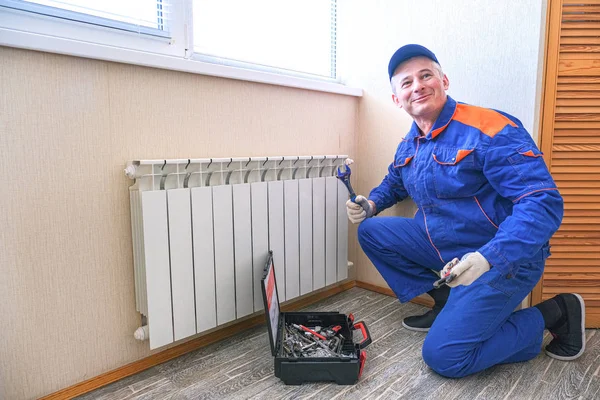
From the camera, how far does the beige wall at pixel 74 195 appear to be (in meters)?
1.13

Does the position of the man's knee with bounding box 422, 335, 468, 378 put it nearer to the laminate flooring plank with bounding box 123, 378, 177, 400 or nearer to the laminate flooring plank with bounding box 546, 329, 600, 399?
the laminate flooring plank with bounding box 546, 329, 600, 399

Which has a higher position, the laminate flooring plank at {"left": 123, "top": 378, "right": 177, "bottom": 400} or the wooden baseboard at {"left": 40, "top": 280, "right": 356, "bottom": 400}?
the wooden baseboard at {"left": 40, "top": 280, "right": 356, "bottom": 400}

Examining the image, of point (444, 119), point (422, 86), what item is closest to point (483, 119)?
point (444, 119)

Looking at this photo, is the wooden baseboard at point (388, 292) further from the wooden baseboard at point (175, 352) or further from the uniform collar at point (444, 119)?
the uniform collar at point (444, 119)

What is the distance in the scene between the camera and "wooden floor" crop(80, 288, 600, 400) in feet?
4.19

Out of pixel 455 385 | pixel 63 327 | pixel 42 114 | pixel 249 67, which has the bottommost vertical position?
pixel 455 385

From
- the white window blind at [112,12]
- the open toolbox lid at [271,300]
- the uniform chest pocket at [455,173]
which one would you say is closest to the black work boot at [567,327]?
the uniform chest pocket at [455,173]

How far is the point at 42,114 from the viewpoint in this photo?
1.16m

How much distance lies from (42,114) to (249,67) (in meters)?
0.87

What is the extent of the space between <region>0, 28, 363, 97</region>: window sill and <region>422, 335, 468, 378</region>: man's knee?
114cm

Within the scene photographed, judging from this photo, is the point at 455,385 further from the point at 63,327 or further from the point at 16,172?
the point at 16,172

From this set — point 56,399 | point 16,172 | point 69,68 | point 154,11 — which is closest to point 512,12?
point 154,11

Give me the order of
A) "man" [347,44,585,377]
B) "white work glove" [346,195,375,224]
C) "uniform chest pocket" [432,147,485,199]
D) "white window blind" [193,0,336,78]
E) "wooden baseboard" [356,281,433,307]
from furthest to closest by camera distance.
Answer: "wooden baseboard" [356,281,433,307] < "white work glove" [346,195,375,224] < "white window blind" [193,0,336,78] < "uniform chest pocket" [432,147,485,199] < "man" [347,44,585,377]

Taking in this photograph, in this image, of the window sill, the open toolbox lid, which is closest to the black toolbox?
the open toolbox lid
